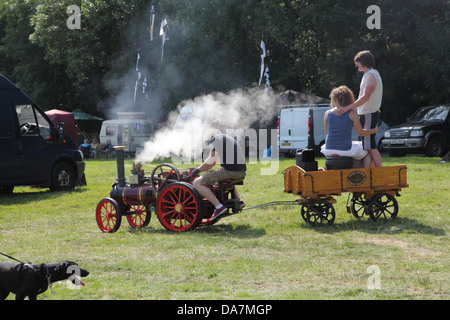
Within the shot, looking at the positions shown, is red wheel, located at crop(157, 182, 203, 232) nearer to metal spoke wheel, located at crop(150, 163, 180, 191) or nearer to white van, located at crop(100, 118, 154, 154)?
metal spoke wheel, located at crop(150, 163, 180, 191)

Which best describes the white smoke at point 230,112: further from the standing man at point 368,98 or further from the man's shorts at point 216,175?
the standing man at point 368,98

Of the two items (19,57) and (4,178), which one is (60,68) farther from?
(4,178)

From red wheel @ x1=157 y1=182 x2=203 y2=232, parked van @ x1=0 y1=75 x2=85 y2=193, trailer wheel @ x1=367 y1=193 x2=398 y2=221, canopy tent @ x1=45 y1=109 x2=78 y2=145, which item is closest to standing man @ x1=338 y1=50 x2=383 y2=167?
trailer wheel @ x1=367 y1=193 x2=398 y2=221

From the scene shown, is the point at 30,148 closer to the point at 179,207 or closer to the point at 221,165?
the point at 179,207

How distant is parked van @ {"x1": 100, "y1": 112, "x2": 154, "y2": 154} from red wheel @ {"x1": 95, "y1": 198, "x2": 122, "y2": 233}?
2329 centimetres

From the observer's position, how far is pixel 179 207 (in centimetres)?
891

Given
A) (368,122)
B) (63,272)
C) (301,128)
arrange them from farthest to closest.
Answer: (301,128) < (368,122) < (63,272)

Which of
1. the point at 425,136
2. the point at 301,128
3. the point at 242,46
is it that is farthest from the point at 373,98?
the point at 242,46

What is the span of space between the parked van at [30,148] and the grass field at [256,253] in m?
2.58

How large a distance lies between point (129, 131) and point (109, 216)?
956 inches

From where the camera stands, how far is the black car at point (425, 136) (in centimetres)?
2184

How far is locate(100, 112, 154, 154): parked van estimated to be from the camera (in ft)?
109

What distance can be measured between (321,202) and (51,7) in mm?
32029

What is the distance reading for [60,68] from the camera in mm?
44281
